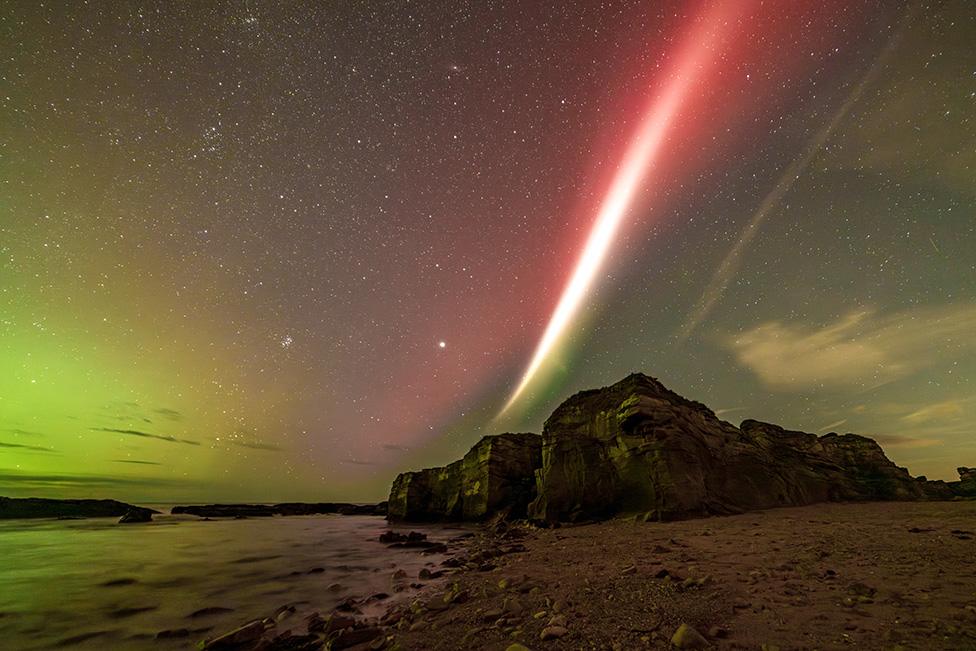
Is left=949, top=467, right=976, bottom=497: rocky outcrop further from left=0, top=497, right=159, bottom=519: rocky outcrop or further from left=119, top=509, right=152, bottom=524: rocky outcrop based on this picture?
left=0, top=497, right=159, bottom=519: rocky outcrop

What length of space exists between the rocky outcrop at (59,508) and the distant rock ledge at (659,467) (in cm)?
5950

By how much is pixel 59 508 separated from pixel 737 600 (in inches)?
4258

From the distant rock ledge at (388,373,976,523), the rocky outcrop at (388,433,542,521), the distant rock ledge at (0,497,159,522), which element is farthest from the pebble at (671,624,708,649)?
the distant rock ledge at (0,497,159,522)

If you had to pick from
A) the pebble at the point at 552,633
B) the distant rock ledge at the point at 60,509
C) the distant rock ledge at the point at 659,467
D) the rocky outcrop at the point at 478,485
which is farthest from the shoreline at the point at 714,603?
the distant rock ledge at the point at 60,509

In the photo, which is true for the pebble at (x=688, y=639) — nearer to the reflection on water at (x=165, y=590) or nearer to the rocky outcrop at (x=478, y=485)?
the reflection on water at (x=165, y=590)

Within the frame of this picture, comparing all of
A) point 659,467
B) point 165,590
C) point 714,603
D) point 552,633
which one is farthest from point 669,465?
point 165,590

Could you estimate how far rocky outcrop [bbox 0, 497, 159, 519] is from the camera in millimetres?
60250

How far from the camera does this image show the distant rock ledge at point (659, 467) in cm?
2222

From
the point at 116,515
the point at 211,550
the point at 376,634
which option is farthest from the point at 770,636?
the point at 116,515

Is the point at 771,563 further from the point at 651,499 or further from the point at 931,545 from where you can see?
the point at 651,499

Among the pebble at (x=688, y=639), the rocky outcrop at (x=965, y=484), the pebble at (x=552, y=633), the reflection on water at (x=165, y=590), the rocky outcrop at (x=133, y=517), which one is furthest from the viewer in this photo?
the rocky outcrop at (x=133, y=517)

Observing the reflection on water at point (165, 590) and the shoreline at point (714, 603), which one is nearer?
the shoreline at point (714, 603)

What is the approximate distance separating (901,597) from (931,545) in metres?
5.39

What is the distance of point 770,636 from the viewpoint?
13.3 feet
